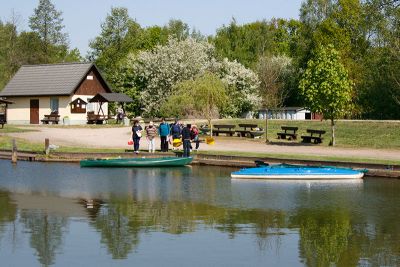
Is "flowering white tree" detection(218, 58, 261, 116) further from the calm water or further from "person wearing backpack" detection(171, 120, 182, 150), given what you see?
the calm water

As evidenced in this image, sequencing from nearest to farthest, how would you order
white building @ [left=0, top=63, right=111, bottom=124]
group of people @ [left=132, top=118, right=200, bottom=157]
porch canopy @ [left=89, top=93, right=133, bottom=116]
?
group of people @ [left=132, top=118, right=200, bottom=157] → porch canopy @ [left=89, top=93, right=133, bottom=116] → white building @ [left=0, top=63, right=111, bottom=124]

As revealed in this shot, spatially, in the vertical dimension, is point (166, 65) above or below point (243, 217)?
above

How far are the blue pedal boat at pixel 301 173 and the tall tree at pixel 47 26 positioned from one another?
8557cm

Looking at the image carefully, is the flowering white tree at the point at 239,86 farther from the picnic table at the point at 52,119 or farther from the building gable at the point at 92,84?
the picnic table at the point at 52,119

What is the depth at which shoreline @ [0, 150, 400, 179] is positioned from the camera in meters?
35.1

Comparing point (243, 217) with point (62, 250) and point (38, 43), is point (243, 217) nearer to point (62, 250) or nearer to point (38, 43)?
point (62, 250)

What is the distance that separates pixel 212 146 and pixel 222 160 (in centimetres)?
816

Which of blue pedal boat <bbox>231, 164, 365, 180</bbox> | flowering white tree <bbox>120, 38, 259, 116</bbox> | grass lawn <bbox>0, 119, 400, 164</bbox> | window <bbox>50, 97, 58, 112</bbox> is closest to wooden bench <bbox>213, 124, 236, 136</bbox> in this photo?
grass lawn <bbox>0, 119, 400, 164</bbox>

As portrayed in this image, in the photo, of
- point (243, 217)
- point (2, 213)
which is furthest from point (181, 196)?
point (2, 213)

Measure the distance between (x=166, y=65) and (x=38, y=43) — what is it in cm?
4060

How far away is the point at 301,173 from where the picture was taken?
34.3 m

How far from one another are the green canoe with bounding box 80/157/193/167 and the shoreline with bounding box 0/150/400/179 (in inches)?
78.0

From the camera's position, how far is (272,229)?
21844 millimetres

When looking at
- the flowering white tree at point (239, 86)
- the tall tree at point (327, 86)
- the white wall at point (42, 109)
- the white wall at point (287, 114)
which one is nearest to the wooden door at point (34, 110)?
the white wall at point (42, 109)
